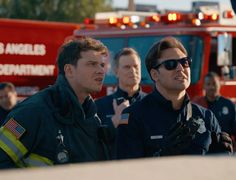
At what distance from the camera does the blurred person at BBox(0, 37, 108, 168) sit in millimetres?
3465

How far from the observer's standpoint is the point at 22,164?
137 inches

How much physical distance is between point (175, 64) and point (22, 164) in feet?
3.41

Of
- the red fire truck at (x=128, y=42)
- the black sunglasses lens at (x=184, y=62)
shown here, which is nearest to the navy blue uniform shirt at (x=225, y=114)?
the red fire truck at (x=128, y=42)

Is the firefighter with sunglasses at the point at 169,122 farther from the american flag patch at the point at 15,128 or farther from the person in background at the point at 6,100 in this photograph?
the person in background at the point at 6,100

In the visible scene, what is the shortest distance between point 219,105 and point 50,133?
4.62 m

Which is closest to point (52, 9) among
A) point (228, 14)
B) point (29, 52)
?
point (29, 52)

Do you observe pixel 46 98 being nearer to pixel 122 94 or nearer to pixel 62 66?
pixel 62 66

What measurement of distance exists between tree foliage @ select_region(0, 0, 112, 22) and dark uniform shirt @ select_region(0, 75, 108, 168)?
110 feet

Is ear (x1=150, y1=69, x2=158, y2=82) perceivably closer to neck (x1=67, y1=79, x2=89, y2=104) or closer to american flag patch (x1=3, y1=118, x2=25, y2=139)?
neck (x1=67, y1=79, x2=89, y2=104)

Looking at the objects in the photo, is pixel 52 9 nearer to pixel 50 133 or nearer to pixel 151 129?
pixel 151 129

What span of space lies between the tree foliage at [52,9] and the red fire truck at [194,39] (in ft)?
86.4

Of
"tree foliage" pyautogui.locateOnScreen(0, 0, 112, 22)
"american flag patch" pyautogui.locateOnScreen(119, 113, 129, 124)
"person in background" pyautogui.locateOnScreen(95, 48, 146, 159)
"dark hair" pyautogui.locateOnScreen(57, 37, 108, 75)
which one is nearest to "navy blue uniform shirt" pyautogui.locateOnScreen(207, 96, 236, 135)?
"person in background" pyautogui.locateOnScreen(95, 48, 146, 159)

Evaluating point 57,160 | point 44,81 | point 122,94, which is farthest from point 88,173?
point 44,81

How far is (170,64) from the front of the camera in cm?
412
